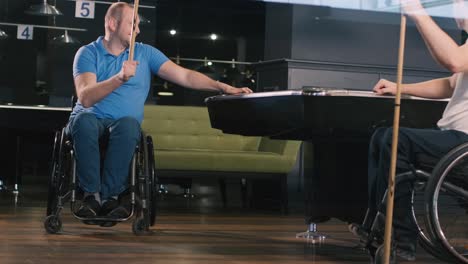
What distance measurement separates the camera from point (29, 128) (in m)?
7.04

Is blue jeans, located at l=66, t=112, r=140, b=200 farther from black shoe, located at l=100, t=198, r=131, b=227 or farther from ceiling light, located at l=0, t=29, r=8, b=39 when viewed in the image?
ceiling light, located at l=0, t=29, r=8, b=39

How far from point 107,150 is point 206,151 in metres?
2.25

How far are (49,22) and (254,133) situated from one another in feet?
24.8

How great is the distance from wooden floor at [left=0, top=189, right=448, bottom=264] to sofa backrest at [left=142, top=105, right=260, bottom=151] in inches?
57.4

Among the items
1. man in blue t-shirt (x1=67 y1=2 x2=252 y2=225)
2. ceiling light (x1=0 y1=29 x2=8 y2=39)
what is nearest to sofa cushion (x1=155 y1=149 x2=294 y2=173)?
man in blue t-shirt (x1=67 y1=2 x2=252 y2=225)

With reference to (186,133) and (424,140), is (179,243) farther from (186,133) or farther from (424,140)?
(186,133)

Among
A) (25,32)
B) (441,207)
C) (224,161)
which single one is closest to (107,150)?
(441,207)

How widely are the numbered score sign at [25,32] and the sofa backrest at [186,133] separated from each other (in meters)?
4.03

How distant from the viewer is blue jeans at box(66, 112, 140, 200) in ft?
13.2

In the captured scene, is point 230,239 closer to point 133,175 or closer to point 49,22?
point 133,175

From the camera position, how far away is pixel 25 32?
1047cm

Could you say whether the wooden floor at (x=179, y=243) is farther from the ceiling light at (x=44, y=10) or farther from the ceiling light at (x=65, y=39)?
the ceiling light at (x=65, y=39)

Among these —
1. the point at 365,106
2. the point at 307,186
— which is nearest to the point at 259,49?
the point at 307,186

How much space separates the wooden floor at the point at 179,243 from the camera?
3293 millimetres
